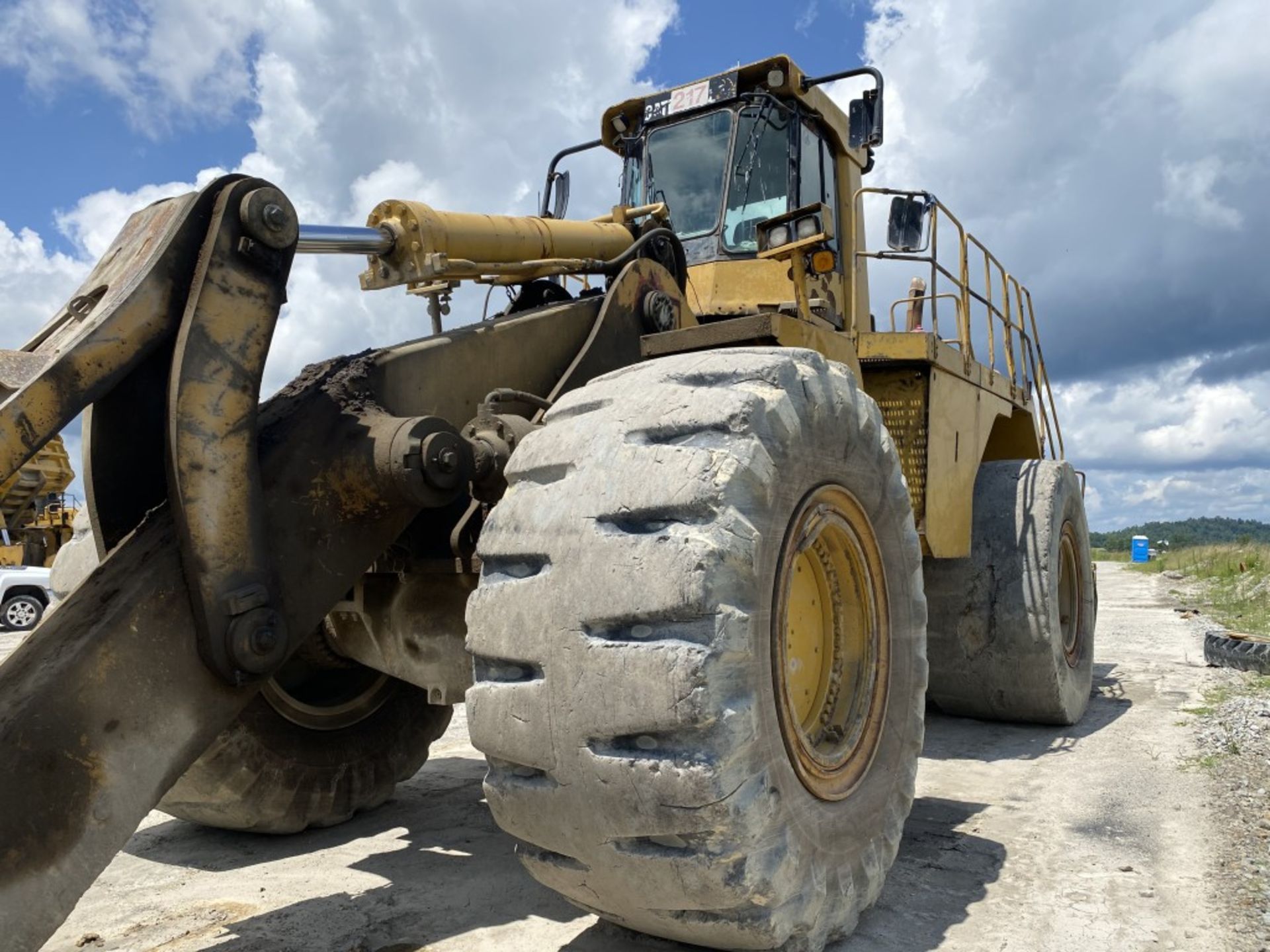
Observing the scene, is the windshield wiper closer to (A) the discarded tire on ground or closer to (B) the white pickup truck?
(A) the discarded tire on ground

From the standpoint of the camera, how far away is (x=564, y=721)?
236 cm

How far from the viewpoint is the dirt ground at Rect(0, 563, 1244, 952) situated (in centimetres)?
306

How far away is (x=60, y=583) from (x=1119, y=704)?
619 cm

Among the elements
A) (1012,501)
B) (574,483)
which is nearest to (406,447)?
(574,483)

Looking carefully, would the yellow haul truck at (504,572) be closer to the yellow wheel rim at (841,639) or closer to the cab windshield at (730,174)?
the yellow wheel rim at (841,639)

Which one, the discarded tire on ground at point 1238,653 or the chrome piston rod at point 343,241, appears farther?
the discarded tire on ground at point 1238,653

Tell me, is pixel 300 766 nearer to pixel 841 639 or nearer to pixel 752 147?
pixel 841 639

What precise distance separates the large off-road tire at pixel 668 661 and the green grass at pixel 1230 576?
970cm

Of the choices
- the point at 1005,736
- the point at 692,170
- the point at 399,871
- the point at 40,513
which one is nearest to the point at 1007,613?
the point at 1005,736

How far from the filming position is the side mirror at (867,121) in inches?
209

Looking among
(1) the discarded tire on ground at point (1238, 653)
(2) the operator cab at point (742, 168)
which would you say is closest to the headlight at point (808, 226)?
(2) the operator cab at point (742, 168)

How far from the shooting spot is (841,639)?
11.1ft

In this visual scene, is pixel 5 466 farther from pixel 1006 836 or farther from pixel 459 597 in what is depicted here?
pixel 1006 836

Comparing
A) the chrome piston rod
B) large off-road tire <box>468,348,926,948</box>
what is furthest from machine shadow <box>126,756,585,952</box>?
the chrome piston rod
